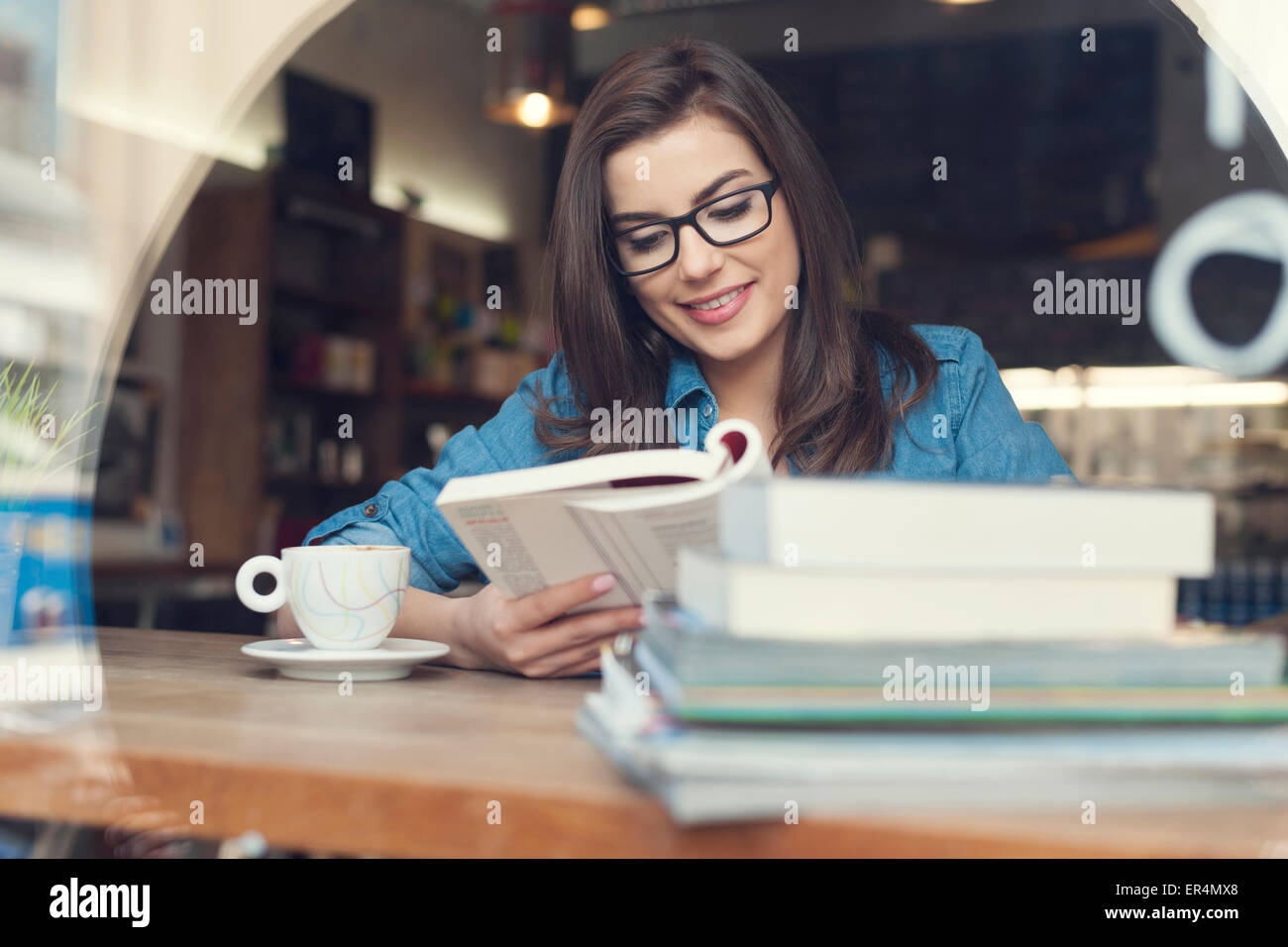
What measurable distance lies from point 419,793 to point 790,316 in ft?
3.86

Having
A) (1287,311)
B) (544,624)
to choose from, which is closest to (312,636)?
(544,624)

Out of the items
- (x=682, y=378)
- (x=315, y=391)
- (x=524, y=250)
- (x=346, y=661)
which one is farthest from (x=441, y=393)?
(x=346, y=661)

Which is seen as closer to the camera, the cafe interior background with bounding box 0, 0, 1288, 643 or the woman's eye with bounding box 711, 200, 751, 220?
the woman's eye with bounding box 711, 200, 751, 220

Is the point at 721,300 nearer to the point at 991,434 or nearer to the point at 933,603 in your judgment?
the point at 991,434

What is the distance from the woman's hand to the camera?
93cm

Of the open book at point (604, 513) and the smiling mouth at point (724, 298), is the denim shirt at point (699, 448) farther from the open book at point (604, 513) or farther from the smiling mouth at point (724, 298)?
the open book at point (604, 513)

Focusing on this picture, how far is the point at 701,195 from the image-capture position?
4.72 ft

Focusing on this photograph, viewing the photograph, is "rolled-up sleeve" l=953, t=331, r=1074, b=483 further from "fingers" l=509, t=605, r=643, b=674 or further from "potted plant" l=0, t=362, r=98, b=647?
"potted plant" l=0, t=362, r=98, b=647

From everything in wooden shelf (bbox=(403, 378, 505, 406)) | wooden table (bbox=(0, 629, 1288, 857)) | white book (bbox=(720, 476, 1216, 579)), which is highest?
wooden shelf (bbox=(403, 378, 505, 406))

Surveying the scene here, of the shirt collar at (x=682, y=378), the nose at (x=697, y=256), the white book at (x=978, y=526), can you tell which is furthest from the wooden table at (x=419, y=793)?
the shirt collar at (x=682, y=378)

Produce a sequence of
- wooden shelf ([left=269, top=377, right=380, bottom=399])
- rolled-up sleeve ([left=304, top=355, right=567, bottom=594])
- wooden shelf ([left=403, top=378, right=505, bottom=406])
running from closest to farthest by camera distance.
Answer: rolled-up sleeve ([left=304, top=355, right=567, bottom=594])
wooden shelf ([left=269, top=377, right=380, bottom=399])
wooden shelf ([left=403, top=378, right=505, bottom=406])

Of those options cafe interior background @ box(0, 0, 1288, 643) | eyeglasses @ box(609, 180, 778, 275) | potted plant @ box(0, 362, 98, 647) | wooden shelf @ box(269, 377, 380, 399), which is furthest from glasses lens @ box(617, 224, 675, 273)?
wooden shelf @ box(269, 377, 380, 399)
